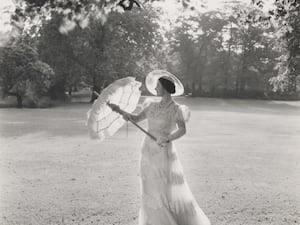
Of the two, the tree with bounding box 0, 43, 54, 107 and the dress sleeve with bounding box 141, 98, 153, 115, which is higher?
the tree with bounding box 0, 43, 54, 107

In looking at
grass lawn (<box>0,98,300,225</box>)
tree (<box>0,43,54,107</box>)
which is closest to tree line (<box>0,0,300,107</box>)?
tree (<box>0,43,54,107</box>)

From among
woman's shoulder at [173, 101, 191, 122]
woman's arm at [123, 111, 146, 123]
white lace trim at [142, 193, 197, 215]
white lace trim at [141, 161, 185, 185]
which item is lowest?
white lace trim at [142, 193, 197, 215]

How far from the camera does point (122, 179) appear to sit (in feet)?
28.2

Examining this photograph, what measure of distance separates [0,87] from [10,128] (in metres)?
17.5

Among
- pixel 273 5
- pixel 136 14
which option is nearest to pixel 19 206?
pixel 273 5

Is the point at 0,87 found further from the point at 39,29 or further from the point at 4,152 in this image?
the point at 4,152

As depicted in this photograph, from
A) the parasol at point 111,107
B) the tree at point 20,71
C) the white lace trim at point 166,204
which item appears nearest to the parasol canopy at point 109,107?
the parasol at point 111,107

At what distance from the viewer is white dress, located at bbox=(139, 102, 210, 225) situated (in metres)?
5.01

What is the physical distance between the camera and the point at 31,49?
35.5 metres

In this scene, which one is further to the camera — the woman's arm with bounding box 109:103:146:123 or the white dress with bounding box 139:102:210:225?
the white dress with bounding box 139:102:210:225

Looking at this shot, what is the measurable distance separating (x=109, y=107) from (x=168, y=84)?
82 cm

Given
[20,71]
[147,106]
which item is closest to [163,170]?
[147,106]

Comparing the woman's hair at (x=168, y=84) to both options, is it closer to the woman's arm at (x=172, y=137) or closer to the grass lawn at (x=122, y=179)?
the woman's arm at (x=172, y=137)

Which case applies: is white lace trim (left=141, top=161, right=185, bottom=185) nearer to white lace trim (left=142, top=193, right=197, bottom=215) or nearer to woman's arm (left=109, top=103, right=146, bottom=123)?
white lace trim (left=142, top=193, right=197, bottom=215)
